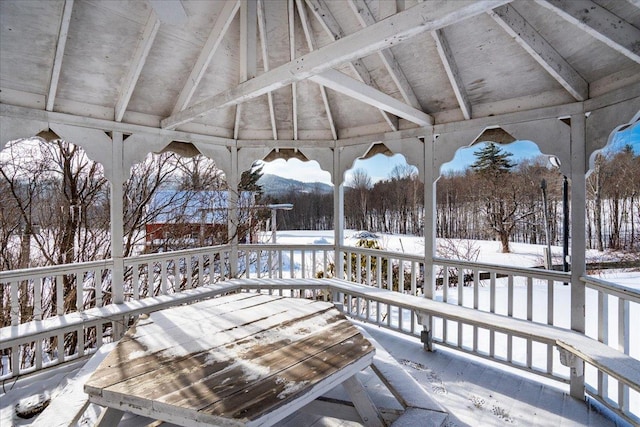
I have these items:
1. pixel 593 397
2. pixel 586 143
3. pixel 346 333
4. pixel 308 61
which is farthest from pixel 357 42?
pixel 593 397

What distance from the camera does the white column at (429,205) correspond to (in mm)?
3916

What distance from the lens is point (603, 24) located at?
2246 mm

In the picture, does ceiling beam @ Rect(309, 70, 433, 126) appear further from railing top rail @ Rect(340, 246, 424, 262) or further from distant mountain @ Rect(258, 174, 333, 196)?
distant mountain @ Rect(258, 174, 333, 196)

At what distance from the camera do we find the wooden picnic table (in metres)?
1.30

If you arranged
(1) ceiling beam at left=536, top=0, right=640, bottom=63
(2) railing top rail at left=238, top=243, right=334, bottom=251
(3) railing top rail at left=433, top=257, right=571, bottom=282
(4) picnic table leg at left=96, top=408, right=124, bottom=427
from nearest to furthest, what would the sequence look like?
1. (4) picnic table leg at left=96, top=408, right=124, bottom=427
2. (1) ceiling beam at left=536, top=0, right=640, bottom=63
3. (3) railing top rail at left=433, top=257, right=571, bottom=282
4. (2) railing top rail at left=238, top=243, right=334, bottom=251

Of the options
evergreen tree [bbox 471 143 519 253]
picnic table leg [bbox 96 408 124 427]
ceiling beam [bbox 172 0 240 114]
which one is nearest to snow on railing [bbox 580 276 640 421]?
picnic table leg [bbox 96 408 124 427]

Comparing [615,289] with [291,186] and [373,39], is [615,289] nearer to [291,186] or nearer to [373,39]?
[373,39]

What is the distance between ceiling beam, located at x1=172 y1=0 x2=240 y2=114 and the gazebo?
16mm

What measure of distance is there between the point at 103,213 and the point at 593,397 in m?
8.87

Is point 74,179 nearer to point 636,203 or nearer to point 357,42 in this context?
point 357,42

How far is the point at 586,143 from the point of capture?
292 centimetres

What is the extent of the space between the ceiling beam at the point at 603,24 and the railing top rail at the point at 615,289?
172 centimetres

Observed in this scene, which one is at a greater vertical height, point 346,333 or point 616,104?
point 616,104

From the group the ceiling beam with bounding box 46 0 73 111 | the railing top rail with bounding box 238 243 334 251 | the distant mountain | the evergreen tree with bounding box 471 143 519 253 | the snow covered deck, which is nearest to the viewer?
the snow covered deck
